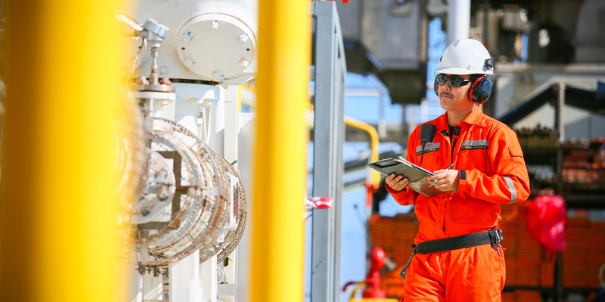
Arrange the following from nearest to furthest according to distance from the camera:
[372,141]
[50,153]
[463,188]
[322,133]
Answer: [50,153] < [463,188] < [322,133] < [372,141]

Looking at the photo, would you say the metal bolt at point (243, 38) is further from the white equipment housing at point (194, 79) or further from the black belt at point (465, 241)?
the black belt at point (465, 241)

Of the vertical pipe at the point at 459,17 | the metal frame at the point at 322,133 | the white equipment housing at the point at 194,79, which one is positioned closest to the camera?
the white equipment housing at the point at 194,79

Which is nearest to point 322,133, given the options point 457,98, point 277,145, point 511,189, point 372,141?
point 457,98

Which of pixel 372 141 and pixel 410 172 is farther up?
pixel 372 141

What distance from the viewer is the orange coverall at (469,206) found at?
9.26 feet

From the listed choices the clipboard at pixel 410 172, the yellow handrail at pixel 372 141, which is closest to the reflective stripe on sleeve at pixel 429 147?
the clipboard at pixel 410 172

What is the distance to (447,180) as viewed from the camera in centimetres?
281

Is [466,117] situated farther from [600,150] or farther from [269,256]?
[600,150]

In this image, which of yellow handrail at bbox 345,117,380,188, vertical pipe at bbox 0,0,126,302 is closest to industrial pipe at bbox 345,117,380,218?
yellow handrail at bbox 345,117,380,188

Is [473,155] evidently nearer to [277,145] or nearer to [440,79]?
[440,79]

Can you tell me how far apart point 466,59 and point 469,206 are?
68 cm

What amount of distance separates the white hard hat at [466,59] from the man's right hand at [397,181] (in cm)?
55

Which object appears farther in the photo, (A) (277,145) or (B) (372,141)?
(B) (372,141)

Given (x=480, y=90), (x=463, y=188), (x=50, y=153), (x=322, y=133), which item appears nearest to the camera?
(x=50, y=153)
